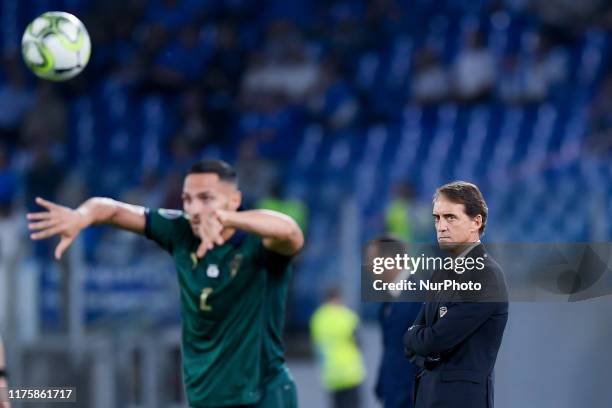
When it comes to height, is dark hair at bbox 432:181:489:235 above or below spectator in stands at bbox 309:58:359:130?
below

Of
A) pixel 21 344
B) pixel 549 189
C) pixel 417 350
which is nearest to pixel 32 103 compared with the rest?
pixel 21 344

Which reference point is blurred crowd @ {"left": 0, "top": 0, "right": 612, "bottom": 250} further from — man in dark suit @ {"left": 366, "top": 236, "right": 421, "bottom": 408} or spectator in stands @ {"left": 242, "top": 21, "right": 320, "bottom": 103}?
man in dark suit @ {"left": 366, "top": 236, "right": 421, "bottom": 408}

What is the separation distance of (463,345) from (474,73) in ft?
30.4

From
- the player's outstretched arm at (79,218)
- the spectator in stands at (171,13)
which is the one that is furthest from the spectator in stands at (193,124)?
the player's outstretched arm at (79,218)

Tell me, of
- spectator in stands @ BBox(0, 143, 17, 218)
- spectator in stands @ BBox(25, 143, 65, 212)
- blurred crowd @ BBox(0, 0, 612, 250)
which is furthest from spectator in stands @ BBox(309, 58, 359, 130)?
spectator in stands @ BBox(0, 143, 17, 218)

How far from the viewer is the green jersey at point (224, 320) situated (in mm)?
5086

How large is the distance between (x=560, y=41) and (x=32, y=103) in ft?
20.9

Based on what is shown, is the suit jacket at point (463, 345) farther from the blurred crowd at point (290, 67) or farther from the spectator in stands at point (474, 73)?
the spectator in stands at point (474, 73)

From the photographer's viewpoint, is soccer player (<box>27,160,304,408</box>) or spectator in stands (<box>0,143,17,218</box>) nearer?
soccer player (<box>27,160,304,408</box>)

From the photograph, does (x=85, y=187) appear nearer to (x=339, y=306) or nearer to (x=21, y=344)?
(x=21, y=344)

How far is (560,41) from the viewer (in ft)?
43.5

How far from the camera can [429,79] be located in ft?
42.8

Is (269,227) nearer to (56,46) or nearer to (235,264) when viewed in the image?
(235,264)

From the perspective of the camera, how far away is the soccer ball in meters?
6.23
